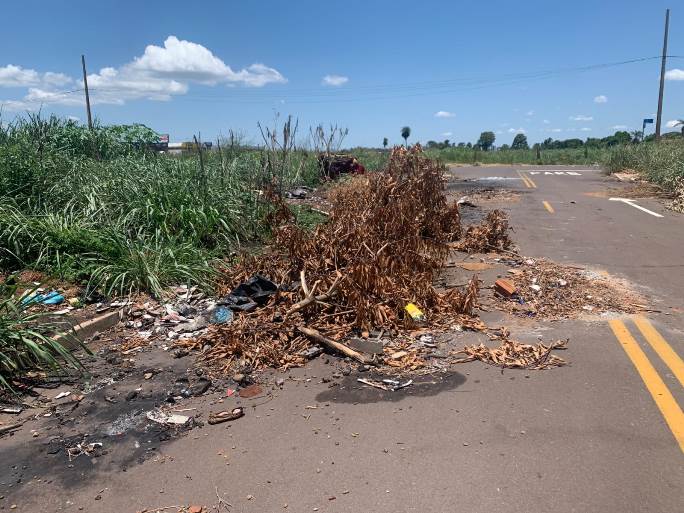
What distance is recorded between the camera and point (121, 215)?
326 inches

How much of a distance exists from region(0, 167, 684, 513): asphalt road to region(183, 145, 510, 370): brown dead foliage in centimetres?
70

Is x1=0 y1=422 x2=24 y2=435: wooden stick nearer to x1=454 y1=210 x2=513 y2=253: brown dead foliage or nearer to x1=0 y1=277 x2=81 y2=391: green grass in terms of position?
x1=0 y1=277 x2=81 y2=391: green grass

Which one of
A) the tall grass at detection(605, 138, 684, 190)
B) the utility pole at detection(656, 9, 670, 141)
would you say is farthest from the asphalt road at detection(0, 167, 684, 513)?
the utility pole at detection(656, 9, 670, 141)

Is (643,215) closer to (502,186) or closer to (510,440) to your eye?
(502,186)

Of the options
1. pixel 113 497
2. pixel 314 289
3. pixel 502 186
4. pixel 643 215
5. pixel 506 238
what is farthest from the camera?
pixel 502 186

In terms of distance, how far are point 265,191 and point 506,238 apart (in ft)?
14.3

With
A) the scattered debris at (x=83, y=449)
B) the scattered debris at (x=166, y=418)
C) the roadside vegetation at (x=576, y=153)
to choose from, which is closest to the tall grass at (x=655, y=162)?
the roadside vegetation at (x=576, y=153)

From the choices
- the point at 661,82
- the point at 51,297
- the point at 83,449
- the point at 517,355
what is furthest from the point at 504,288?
the point at 661,82

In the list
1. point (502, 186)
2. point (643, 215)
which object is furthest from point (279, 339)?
point (502, 186)

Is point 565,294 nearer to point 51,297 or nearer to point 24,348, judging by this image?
point 24,348

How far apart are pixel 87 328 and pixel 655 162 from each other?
22329 mm

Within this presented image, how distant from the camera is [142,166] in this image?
10352mm

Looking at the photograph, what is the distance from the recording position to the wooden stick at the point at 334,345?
16.4 feet

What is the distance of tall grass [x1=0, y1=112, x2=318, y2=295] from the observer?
7117mm
